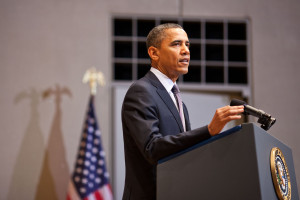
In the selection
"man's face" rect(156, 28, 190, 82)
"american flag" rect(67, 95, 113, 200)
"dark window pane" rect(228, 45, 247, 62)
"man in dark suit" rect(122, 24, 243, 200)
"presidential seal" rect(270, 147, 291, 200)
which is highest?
"dark window pane" rect(228, 45, 247, 62)

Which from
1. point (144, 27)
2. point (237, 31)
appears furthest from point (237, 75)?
point (144, 27)

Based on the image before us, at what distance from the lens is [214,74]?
623 cm

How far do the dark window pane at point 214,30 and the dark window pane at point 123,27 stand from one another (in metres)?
1.06

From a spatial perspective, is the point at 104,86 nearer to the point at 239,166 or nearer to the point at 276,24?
the point at 276,24

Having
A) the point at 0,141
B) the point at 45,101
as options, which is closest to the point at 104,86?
the point at 45,101

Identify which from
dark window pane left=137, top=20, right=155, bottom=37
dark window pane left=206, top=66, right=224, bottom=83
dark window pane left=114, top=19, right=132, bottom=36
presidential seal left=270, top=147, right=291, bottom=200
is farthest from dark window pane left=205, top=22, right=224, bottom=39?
presidential seal left=270, top=147, right=291, bottom=200

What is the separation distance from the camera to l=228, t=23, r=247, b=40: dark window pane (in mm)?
6272

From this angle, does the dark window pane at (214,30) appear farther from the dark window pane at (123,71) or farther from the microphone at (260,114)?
the microphone at (260,114)

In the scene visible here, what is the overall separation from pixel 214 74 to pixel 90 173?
2.29 m

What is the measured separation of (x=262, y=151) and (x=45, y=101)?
436 cm

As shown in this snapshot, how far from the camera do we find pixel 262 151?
5.44 ft

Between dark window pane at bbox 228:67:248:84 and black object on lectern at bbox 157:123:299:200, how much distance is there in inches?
176

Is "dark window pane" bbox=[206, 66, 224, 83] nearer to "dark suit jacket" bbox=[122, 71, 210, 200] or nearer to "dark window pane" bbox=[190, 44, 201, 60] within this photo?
"dark window pane" bbox=[190, 44, 201, 60]

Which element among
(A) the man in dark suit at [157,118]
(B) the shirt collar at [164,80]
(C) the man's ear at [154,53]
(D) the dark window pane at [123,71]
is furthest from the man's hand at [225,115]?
(D) the dark window pane at [123,71]
